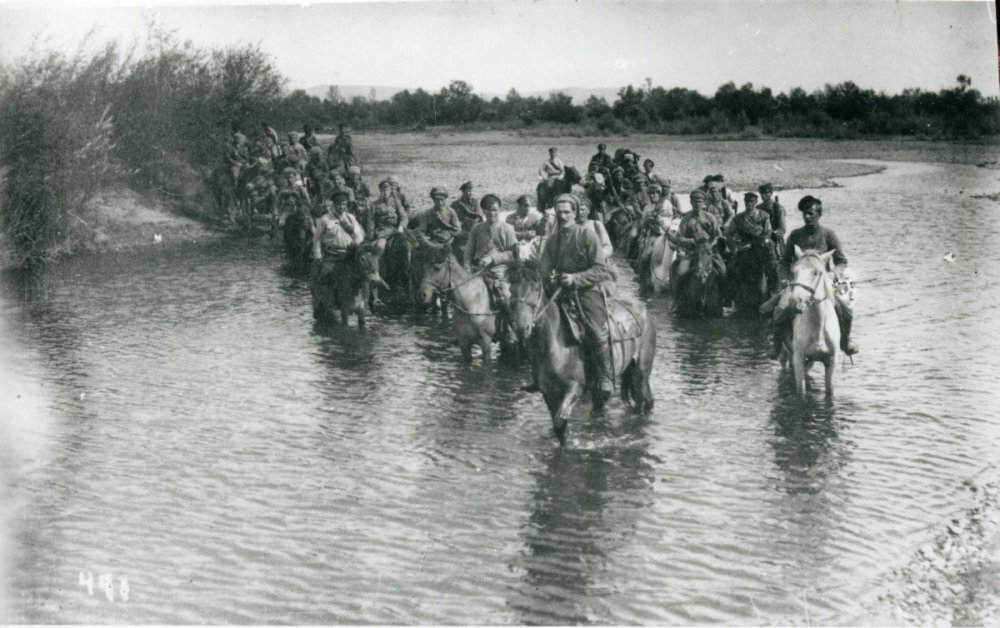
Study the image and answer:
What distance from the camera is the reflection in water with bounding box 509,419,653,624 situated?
7.46m

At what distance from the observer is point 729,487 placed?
958 centimetres

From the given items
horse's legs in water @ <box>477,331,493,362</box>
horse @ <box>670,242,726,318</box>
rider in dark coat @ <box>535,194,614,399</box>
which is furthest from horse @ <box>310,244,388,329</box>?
rider in dark coat @ <box>535,194,614,399</box>

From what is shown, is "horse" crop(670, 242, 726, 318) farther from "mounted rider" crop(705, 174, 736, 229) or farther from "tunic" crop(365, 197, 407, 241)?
"tunic" crop(365, 197, 407, 241)

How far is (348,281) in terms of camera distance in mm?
16391

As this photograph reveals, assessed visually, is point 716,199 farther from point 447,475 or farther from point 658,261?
point 447,475

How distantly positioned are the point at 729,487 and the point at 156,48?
19034 mm

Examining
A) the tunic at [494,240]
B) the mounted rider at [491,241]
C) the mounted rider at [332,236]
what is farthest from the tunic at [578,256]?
the mounted rider at [332,236]

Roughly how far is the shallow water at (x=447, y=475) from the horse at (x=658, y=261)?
7.85 feet

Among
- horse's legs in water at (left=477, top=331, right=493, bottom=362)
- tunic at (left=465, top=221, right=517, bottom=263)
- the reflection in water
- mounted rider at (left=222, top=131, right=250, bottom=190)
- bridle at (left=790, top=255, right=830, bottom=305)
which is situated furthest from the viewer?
mounted rider at (left=222, top=131, right=250, bottom=190)

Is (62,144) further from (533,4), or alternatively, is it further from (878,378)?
(878,378)

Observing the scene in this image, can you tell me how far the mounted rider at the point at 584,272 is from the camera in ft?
33.8

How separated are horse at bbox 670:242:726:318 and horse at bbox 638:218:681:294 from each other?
1375mm

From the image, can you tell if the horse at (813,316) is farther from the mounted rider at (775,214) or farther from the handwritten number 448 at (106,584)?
the handwritten number 448 at (106,584)

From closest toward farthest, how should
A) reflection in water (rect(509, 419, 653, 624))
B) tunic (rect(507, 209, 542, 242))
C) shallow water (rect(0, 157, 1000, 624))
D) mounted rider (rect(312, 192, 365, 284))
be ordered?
reflection in water (rect(509, 419, 653, 624)) < shallow water (rect(0, 157, 1000, 624)) < tunic (rect(507, 209, 542, 242)) < mounted rider (rect(312, 192, 365, 284))
